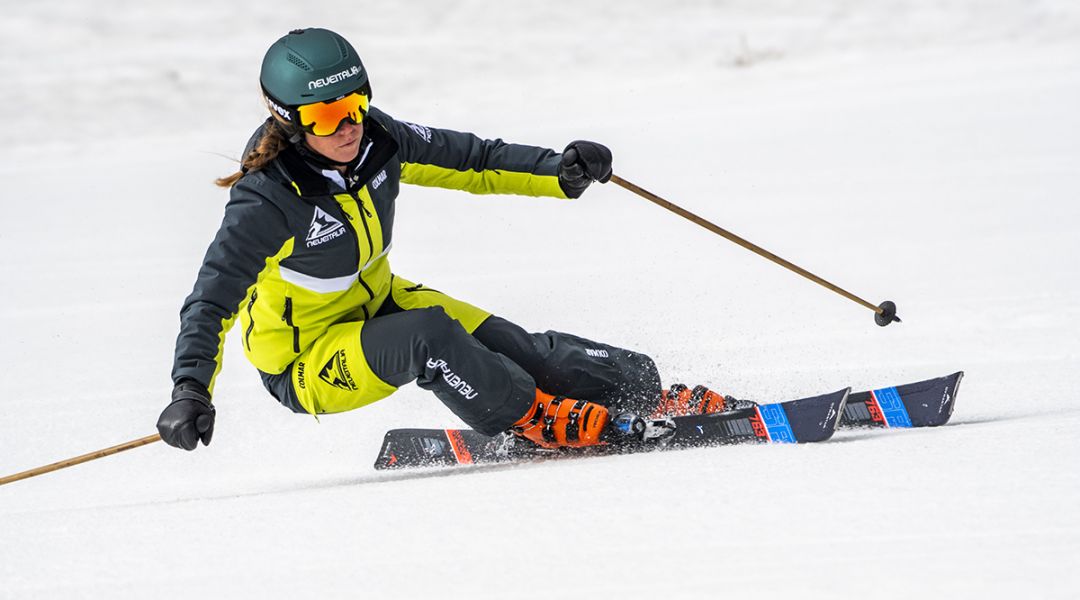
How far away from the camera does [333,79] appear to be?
360cm

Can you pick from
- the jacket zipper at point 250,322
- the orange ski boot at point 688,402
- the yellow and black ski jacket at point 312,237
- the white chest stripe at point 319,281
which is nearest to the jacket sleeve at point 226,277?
the yellow and black ski jacket at point 312,237

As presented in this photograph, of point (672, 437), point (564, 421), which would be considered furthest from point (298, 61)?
point (672, 437)

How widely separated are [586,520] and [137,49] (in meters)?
11.3

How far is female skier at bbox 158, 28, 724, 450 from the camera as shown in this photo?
141 inches

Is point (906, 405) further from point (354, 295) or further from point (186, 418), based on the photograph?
point (186, 418)

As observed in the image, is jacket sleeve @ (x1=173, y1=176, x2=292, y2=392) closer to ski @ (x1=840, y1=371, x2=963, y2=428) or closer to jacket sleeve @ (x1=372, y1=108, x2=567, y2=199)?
jacket sleeve @ (x1=372, y1=108, x2=567, y2=199)

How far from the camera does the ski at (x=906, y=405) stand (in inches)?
→ 150

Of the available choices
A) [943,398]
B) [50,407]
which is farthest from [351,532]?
[50,407]

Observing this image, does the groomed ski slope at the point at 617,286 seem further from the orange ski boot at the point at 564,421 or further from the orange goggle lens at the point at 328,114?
the orange goggle lens at the point at 328,114

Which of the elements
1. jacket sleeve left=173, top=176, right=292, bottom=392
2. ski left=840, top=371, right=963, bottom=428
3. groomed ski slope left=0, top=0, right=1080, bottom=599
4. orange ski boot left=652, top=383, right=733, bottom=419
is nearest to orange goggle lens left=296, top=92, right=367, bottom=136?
jacket sleeve left=173, top=176, right=292, bottom=392

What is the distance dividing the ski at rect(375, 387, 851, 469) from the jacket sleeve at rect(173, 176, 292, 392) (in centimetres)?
106

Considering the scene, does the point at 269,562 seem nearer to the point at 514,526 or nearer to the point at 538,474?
the point at 514,526

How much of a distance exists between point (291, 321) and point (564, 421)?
3.04 feet

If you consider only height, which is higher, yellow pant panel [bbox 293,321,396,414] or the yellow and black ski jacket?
the yellow and black ski jacket
